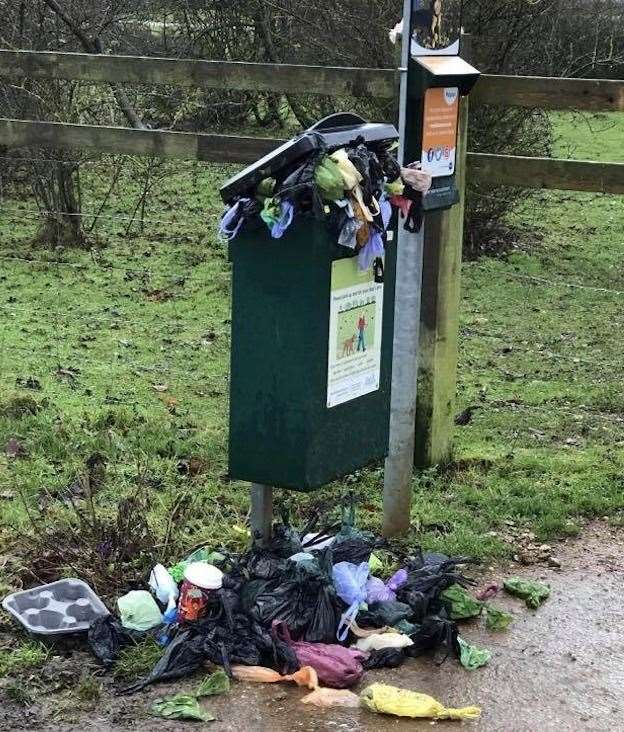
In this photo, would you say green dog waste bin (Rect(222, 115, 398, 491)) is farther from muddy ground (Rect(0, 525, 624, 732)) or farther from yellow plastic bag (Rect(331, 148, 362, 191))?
muddy ground (Rect(0, 525, 624, 732))

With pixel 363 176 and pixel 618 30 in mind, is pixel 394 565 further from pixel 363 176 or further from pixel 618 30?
pixel 618 30

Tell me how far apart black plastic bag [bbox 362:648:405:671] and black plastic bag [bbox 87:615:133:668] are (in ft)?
2.71

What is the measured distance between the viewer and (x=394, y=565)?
4570mm

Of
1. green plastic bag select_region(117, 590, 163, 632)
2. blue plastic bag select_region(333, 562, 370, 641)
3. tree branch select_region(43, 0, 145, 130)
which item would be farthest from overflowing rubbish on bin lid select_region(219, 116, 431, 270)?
tree branch select_region(43, 0, 145, 130)

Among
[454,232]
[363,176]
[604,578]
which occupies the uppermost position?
[363,176]

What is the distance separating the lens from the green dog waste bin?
3957mm

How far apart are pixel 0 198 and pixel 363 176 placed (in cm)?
989

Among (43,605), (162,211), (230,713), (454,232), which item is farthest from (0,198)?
(230,713)

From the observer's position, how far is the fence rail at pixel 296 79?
214 inches

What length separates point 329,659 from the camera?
3807 millimetres

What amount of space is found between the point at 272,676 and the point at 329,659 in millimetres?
197

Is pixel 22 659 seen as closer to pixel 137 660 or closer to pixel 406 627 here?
pixel 137 660

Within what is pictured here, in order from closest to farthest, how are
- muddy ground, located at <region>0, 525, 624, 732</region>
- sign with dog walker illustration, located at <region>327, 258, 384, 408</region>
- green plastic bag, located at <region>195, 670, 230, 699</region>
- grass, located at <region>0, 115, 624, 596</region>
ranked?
muddy ground, located at <region>0, 525, 624, 732</region> < green plastic bag, located at <region>195, 670, 230, 699</region> < sign with dog walker illustration, located at <region>327, 258, 384, 408</region> < grass, located at <region>0, 115, 624, 596</region>

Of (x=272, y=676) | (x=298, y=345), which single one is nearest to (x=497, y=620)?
(x=272, y=676)
